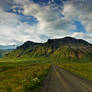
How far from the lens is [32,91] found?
15.1 meters

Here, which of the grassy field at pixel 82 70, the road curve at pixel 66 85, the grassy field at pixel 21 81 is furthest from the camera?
the grassy field at pixel 82 70

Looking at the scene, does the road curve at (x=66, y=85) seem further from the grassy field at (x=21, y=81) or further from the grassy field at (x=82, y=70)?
the grassy field at (x=82, y=70)

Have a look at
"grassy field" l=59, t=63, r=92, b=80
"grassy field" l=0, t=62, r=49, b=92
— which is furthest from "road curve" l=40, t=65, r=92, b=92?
"grassy field" l=59, t=63, r=92, b=80

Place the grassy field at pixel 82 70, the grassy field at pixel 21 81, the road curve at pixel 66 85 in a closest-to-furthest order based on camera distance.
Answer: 1. the road curve at pixel 66 85
2. the grassy field at pixel 21 81
3. the grassy field at pixel 82 70

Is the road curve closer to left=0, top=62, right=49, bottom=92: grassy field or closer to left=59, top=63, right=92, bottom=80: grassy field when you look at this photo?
left=0, top=62, right=49, bottom=92: grassy field

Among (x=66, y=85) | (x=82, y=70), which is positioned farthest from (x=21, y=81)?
(x=82, y=70)

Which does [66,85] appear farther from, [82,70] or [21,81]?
[82,70]

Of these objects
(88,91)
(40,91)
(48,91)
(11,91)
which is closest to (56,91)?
(48,91)

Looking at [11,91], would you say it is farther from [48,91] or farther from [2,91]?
[48,91]

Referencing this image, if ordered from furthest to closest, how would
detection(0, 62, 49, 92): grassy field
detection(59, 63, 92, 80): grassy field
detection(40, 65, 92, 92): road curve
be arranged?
detection(59, 63, 92, 80): grassy field → detection(0, 62, 49, 92): grassy field → detection(40, 65, 92, 92): road curve

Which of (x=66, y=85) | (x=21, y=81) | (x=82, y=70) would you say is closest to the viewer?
(x=66, y=85)

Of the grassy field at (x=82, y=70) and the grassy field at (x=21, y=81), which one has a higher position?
the grassy field at (x=21, y=81)

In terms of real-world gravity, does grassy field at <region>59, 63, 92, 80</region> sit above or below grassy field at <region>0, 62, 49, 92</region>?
below

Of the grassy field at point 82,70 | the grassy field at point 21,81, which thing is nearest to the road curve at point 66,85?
the grassy field at point 21,81
